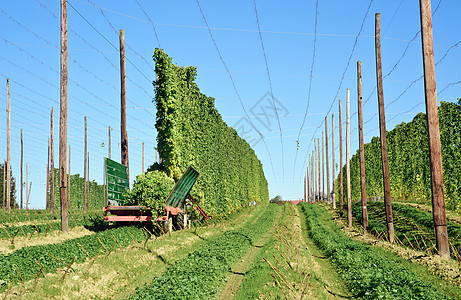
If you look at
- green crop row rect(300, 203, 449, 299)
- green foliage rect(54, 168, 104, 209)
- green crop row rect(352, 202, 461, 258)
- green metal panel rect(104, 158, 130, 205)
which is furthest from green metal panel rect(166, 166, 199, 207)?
green foliage rect(54, 168, 104, 209)

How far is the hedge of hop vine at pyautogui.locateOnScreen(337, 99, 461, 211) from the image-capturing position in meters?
34.5

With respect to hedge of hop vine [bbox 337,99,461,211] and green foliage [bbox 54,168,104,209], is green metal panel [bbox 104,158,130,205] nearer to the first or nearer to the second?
hedge of hop vine [bbox 337,99,461,211]

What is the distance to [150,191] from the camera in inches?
729

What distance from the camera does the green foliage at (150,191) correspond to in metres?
18.4

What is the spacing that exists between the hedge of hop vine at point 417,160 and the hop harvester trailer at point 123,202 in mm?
24631

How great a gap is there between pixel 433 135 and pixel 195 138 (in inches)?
671

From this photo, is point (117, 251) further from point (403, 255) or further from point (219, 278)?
point (403, 255)

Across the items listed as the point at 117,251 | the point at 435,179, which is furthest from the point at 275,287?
the point at 435,179

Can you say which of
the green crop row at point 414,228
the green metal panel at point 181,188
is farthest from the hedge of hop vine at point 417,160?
the green metal panel at point 181,188

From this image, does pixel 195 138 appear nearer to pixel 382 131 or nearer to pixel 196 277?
pixel 382 131

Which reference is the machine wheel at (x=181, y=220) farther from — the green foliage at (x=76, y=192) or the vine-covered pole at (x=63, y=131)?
the green foliage at (x=76, y=192)

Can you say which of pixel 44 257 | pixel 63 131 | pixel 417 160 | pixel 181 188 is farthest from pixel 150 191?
pixel 417 160

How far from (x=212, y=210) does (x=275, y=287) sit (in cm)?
2124

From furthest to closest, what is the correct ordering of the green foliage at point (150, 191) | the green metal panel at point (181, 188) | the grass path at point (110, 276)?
the green metal panel at point (181, 188) → the green foliage at point (150, 191) → the grass path at point (110, 276)
